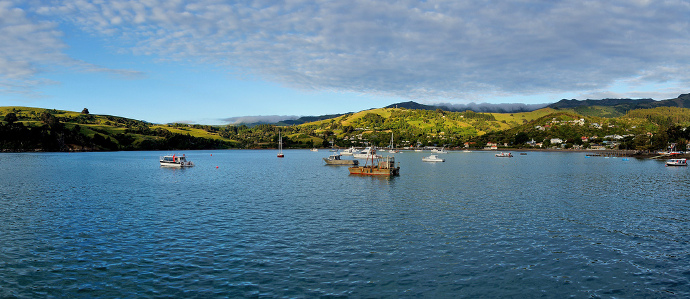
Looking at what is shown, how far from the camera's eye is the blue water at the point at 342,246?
19.7m

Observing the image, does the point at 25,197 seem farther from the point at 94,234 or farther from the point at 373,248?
the point at 373,248

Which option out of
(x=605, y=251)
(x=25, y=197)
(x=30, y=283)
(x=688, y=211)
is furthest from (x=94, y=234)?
(x=688, y=211)

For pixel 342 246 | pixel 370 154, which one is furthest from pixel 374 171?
pixel 342 246

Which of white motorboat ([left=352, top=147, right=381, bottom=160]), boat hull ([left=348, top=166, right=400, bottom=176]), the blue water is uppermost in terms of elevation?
white motorboat ([left=352, top=147, right=381, bottom=160])

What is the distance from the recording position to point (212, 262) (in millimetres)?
23125

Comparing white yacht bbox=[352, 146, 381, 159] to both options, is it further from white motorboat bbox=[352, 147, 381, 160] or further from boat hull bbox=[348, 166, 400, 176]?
boat hull bbox=[348, 166, 400, 176]

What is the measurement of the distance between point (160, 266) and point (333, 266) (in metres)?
9.62

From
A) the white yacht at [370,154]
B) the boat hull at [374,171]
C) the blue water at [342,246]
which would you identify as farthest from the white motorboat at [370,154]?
the blue water at [342,246]

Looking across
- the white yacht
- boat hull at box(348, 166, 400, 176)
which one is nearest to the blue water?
boat hull at box(348, 166, 400, 176)

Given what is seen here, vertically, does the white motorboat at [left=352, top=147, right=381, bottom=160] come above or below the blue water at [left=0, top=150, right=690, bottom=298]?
above

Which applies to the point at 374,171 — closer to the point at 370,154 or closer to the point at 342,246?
the point at 370,154

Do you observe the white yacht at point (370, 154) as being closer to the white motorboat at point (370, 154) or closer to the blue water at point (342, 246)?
the white motorboat at point (370, 154)

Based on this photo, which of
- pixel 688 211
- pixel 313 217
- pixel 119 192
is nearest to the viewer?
pixel 313 217

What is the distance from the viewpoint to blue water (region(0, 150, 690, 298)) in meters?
19.7
